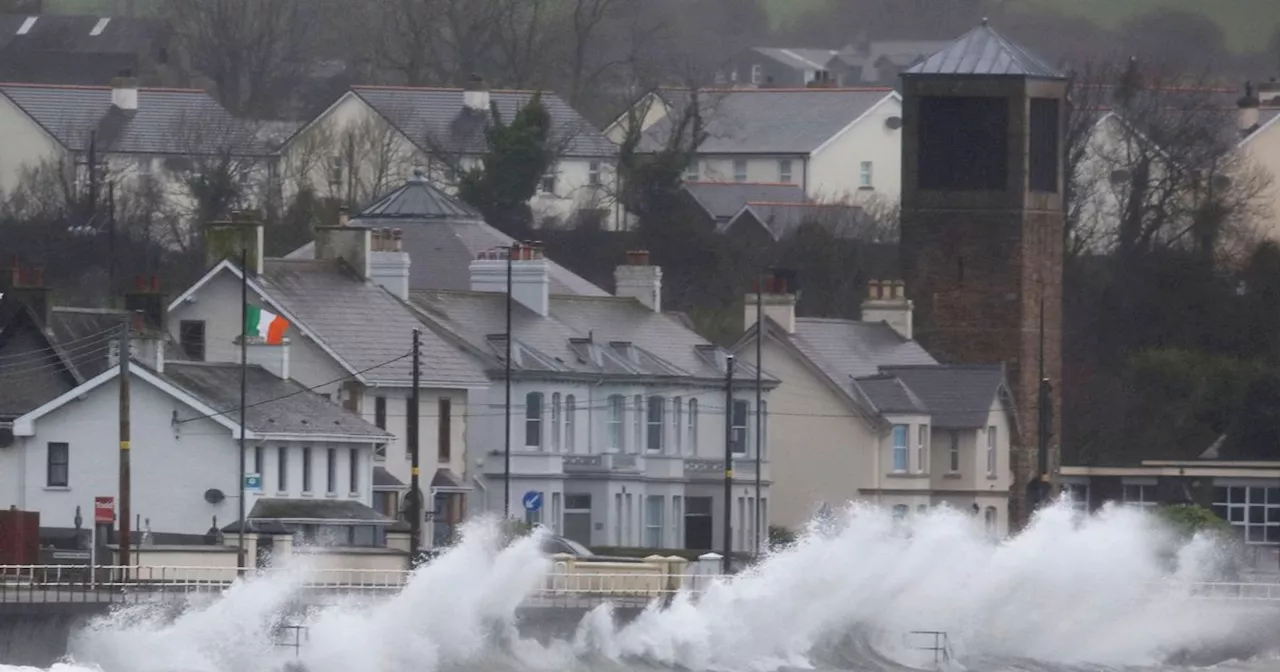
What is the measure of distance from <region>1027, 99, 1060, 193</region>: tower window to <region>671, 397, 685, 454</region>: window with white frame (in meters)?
22.2

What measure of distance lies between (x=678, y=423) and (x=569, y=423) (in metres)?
4.61

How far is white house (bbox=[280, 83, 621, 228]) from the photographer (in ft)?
439

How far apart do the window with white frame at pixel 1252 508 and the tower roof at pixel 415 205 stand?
70.6 ft

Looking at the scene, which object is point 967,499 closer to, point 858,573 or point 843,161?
point 858,573

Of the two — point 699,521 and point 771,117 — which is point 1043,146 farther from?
point 771,117

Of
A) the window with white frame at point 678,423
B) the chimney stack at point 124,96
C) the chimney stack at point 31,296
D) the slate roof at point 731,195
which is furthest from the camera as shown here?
the slate roof at point 731,195

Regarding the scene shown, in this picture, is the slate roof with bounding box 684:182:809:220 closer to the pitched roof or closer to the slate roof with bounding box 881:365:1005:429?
the pitched roof

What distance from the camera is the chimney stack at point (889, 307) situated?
385ft

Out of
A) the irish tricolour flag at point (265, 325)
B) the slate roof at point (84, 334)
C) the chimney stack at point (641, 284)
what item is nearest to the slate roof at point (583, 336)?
the chimney stack at point (641, 284)

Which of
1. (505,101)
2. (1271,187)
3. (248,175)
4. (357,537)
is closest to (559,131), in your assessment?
(505,101)

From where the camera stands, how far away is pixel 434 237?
108500mm

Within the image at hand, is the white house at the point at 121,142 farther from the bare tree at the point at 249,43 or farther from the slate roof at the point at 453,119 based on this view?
the bare tree at the point at 249,43

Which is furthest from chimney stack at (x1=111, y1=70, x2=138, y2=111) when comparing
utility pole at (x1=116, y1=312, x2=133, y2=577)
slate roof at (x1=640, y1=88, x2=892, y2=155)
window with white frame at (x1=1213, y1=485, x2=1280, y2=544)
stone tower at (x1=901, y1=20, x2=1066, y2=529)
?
utility pole at (x1=116, y1=312, x2=133, y2=577)

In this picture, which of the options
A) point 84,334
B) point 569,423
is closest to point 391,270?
point 569,423
